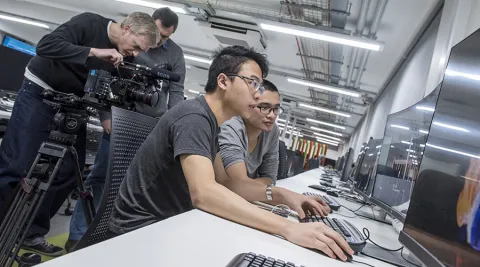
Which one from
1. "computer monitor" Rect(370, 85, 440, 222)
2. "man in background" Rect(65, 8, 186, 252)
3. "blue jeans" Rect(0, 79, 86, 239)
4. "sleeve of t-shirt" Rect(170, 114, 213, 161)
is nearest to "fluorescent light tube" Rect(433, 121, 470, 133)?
"computer monitor" Rect(370, 85, 440, 222)

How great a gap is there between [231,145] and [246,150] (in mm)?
216

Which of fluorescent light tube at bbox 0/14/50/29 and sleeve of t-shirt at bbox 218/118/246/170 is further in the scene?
fluorescent light tube at bbox 0/14/50/29

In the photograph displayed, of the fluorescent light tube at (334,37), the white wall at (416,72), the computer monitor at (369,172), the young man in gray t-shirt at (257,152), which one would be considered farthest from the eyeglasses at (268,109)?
the fluorescent light tube at (334,37)

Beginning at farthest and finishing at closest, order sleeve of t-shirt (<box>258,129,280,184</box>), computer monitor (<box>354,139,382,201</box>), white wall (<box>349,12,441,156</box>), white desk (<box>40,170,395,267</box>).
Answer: white wall (<box>349,12,441,156</box>)
sleeve of t-shirt (<box>258,129,280,184</box>)
computer monitor (<box>354,139,382,201</box>)
white desk (<box>40,170,395,267</box>)

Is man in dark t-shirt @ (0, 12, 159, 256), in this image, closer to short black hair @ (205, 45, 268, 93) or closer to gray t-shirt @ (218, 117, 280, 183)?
short black hair @ (205, 45, 268, 93)

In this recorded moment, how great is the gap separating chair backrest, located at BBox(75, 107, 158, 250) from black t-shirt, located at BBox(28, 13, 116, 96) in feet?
2.12

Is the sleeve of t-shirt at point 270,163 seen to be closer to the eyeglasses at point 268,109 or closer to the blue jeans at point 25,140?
the eyeglasses at point 268,109

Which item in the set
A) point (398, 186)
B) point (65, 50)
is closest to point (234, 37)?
point (65, 50)

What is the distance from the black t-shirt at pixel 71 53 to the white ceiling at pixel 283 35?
3.79 metres

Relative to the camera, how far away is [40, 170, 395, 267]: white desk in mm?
523

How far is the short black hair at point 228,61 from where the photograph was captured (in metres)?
1.32

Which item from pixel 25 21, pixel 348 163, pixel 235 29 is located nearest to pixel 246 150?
pixel 348 163

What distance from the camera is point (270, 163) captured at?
2.23 metres

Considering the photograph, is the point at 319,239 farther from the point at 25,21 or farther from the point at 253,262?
the point at 25,21
